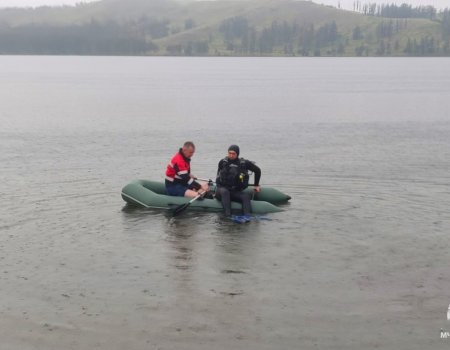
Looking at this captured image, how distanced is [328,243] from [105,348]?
21.3ft

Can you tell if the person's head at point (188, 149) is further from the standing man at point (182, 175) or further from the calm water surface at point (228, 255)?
the calm water surface at point (228, 255)

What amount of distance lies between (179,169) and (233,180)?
1.54 meters

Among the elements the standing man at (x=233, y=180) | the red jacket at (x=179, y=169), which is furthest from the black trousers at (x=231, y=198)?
the red jacket at (x=179, y=169)

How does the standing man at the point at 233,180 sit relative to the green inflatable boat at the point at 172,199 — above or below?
above

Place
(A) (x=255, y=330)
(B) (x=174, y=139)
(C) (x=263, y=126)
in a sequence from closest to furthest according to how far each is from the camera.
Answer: (A) (x=255, y=330) < (B) (x=174, y=139) < (C) (x=263, y=126)

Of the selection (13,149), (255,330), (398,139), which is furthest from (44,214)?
(398,139)

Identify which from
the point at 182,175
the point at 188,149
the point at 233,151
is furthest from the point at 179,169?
the point at 233,151

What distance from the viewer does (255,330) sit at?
9656 mm

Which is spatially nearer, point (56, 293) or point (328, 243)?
point (56, 293)

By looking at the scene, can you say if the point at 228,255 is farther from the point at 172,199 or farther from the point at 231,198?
the point at 172,199

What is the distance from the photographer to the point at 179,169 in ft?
55.5

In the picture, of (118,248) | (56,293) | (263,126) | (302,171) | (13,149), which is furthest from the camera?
(263,126)

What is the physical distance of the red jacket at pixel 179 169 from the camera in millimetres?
16828

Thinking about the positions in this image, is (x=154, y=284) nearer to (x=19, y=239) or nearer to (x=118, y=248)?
(x=118, y=248)
